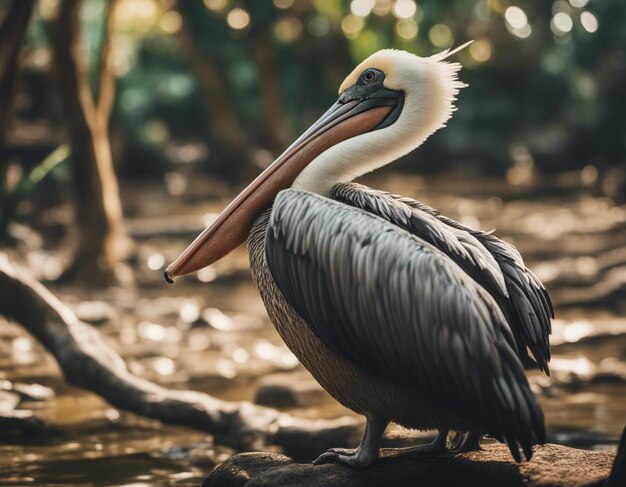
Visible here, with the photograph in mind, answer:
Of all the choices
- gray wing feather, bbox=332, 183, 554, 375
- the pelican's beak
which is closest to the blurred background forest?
the pelican's beak

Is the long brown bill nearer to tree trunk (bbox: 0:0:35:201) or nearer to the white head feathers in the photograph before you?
the white head feathers

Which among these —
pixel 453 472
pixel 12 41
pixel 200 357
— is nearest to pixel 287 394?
pixel 200 357

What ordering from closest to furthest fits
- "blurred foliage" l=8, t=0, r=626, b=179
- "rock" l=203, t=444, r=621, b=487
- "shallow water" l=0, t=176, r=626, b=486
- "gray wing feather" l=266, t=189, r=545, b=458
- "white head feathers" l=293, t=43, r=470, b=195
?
"gray wing feather" l=266, t=189, r=545, b=458, "rock" l=203, t=444, r=621, b=487, "white head feathers" l=293, t=43, r=470, b=195, "shallow water" l=0, t=176, r=626, b=486, "blurred foliage" l=8, t=0, r=626, b=179

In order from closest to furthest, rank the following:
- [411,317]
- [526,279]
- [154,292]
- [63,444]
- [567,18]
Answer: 1. [411,317]
2. [526,279]
3. [63,444]
4. [154,292]
5. [567,18]

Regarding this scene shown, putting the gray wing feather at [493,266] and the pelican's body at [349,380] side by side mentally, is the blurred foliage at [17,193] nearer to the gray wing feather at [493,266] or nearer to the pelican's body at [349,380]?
the pelican's body at [349,380]

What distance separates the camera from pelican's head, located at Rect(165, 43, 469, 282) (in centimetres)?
491

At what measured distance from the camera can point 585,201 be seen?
23.3 metres

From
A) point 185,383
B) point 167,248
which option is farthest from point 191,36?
point 185,383

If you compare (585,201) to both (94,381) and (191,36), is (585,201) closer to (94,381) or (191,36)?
(191,36)

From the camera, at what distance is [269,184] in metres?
5.06

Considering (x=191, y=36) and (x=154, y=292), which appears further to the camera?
(x=191, y=36)

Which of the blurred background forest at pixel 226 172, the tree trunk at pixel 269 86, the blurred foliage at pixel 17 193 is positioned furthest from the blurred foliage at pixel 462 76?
the blurred foliage at pixel 17 193

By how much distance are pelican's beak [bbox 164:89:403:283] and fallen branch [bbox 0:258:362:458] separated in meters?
1.91

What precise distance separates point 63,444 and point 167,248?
32.6 ft
